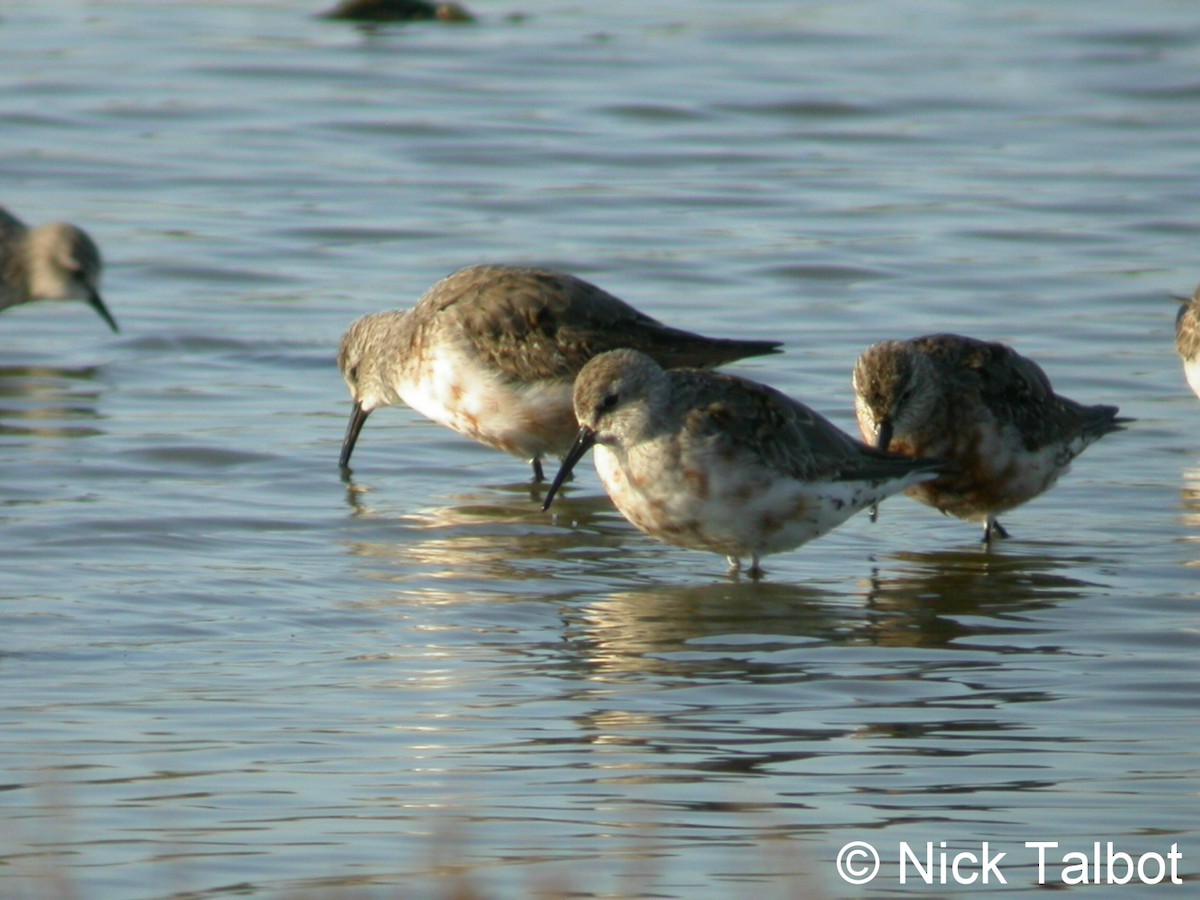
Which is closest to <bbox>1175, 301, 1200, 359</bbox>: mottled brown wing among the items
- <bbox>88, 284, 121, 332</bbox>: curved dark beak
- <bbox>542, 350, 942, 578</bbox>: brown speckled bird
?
<bbox>542, 350, 942, 578</bbox>: brown speckled bird

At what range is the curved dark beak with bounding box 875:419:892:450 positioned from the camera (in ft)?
29.3

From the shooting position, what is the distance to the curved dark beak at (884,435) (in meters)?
8.93

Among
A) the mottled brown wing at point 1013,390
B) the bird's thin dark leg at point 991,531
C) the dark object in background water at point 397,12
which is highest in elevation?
the dark object in background water at point 397,12

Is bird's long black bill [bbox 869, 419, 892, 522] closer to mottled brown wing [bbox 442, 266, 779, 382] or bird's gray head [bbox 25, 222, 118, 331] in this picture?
mottled brown wing [bbox 442, 266, 779, 382]

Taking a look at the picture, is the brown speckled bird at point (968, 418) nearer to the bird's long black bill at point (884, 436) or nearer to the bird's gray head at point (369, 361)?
the bird's long black bill at point (884, 436)

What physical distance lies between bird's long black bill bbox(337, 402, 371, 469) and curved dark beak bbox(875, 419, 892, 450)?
9.62 feet

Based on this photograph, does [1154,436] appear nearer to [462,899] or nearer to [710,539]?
[710,539]

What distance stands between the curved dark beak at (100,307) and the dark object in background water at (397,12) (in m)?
11.0

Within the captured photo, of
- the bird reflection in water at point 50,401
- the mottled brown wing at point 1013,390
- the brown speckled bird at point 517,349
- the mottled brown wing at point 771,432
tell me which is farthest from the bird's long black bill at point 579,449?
the bird reflection in water at point 50,401

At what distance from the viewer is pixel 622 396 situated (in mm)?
8445

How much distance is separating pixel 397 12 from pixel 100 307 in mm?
11385

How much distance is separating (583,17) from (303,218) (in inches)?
346

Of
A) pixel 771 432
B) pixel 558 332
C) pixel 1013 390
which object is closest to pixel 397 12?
pixel 558 332

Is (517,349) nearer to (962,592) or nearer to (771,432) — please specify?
(771,432)
